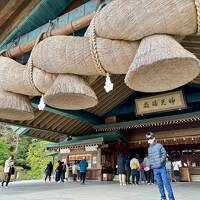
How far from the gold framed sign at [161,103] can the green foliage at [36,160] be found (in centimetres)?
1780

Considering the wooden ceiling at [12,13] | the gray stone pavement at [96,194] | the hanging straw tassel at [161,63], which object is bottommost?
the gray stone pavement at [96,194]

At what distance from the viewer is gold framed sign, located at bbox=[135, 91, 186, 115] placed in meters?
11.2

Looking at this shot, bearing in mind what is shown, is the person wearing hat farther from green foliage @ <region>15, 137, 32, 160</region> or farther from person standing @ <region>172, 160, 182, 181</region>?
green foliage @ <region>15, 137, 32, 160</region>

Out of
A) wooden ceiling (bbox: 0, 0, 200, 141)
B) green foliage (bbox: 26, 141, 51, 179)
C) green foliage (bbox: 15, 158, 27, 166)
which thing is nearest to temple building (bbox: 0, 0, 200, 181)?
wooden ceiling (bbox: 0, 0, 200, 141)

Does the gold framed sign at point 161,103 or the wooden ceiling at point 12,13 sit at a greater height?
the gold framed sign at point 161,103

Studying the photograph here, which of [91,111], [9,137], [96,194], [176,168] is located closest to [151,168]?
[96,194]

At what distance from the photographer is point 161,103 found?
37.9ft

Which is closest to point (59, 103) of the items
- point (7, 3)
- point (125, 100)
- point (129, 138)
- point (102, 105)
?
point (7, 3)

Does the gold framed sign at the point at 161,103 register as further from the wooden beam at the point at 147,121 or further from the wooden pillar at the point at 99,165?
the wooden pillar at the point at 99,165

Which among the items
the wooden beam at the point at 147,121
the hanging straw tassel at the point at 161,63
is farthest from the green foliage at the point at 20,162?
the hanging straw tassel at the point at 161,63

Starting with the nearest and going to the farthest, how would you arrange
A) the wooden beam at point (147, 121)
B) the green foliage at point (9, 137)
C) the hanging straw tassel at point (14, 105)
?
the hanging straw tassel at point (14, 105)
the wooden beam at point (147, 121)
the green foliage at point (9, 137)

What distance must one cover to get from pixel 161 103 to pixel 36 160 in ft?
67.3

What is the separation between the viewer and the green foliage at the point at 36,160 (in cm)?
2708

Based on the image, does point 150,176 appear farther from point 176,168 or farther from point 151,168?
point 151,168
